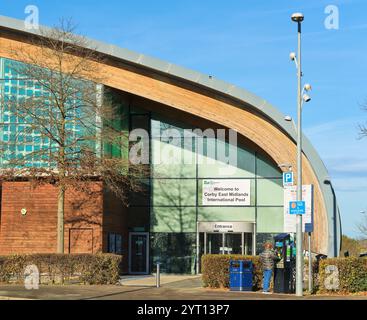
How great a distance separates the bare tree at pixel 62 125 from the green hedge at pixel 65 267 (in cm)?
251

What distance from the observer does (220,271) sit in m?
25.6

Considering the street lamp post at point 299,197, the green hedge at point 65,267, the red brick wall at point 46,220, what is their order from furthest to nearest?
the red brick wall at point 46,220 < the green hedge at point 65,267 < the street lamp post at point 299,197

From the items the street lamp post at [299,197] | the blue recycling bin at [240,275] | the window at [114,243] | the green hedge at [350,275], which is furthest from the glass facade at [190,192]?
the street lamp post at [299,197]

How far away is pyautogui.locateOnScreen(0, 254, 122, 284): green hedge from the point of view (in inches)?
1048

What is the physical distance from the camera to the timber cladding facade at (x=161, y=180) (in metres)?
34.0

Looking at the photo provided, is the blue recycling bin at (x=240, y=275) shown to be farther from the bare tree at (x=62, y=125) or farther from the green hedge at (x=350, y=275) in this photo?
the bare tree at (x=62, y=125)

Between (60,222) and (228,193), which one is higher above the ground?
(228,193)

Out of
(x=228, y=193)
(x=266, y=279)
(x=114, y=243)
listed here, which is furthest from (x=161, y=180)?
(x=266, y=279)

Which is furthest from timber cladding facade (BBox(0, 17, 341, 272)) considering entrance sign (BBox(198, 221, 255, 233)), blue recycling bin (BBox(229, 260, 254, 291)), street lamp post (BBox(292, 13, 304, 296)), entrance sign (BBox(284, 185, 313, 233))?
street lamp post (BBox(292, 13, 304, 296))

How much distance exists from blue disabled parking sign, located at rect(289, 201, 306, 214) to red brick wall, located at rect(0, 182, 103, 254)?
1311 centimetres

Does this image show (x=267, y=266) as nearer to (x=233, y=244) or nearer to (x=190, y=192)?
(x=233, y=244)

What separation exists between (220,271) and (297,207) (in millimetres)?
4390

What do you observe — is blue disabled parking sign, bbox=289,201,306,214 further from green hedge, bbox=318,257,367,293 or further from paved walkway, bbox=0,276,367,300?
paved walkway, bbox=0,276,367,300
